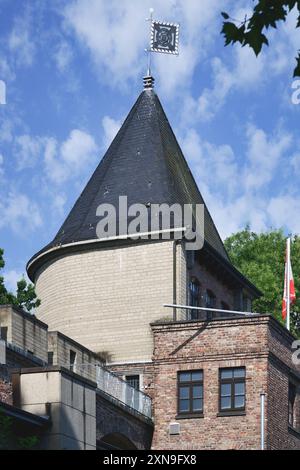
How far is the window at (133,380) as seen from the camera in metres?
41.6

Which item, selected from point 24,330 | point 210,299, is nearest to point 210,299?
point 210,299

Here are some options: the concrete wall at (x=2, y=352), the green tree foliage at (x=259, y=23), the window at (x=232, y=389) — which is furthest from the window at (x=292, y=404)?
the green tree foliage at (x=259, y=23)

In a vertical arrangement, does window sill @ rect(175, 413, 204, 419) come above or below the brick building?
below

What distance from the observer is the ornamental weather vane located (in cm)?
5156

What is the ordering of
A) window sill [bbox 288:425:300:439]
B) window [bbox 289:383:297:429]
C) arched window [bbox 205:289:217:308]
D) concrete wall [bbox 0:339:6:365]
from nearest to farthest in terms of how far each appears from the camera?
1. concrete wall [bbox 0:339:6:365]
2. window sill [bbox 288:425:300:439]
3. window [bbox 289:383:297:429]
4. arched window [bbox 205:289:217:308]

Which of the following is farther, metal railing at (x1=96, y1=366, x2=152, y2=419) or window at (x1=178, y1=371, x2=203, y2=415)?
window at (x1=178, y1=371, x2=203, y2=415)

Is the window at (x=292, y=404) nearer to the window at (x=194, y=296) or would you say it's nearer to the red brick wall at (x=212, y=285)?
the window at (x=194, y=296)

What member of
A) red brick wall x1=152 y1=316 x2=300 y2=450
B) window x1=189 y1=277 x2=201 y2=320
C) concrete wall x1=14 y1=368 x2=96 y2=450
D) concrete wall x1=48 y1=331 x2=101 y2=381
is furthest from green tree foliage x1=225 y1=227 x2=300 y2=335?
concrete wall x1=14 y1=368 x2=96 y2=450

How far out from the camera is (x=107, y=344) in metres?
43.0

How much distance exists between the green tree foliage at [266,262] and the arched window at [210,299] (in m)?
Answer: 14.5

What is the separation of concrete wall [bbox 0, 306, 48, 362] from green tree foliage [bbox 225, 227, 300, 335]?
25466 millimetres

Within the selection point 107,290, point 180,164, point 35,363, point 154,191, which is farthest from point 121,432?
point 180,164

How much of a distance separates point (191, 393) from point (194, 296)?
17.2ft

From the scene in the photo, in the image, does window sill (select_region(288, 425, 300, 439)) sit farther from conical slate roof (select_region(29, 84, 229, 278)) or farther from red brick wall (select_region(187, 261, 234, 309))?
conical slate roof (select_region(29, 84, 229, 278))
